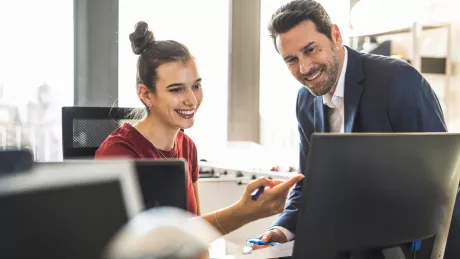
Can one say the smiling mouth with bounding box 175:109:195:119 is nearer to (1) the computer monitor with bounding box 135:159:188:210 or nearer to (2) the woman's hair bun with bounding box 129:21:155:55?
(2) the woman's hair bun with bounding box 129:21:155:55

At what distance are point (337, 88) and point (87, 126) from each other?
3.03 ft

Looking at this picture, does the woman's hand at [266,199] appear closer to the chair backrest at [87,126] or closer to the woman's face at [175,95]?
the woman's face at [175,95]

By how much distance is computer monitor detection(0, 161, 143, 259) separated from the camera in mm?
686

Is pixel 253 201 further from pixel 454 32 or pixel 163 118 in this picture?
pixel 454 32

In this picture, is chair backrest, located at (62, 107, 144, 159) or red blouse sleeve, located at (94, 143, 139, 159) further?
chair backrest, located at (62, 107, 144, 159)

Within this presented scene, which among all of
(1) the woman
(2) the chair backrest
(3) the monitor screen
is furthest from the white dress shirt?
(3) the monitor screen

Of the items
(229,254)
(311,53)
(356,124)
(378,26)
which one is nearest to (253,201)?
(229,254)

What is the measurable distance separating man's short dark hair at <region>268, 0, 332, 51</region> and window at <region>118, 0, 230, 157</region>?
1.64m

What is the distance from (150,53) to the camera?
1.83 metres

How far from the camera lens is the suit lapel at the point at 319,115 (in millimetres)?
1843

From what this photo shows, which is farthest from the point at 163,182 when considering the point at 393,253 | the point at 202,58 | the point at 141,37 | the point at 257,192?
the point at 202,58

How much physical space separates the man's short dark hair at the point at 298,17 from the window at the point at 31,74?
1.68 meters

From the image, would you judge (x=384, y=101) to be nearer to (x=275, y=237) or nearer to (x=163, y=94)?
(x=275, y=237)

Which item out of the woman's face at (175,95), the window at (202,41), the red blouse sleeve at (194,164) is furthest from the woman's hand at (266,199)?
the window at (202,41)
